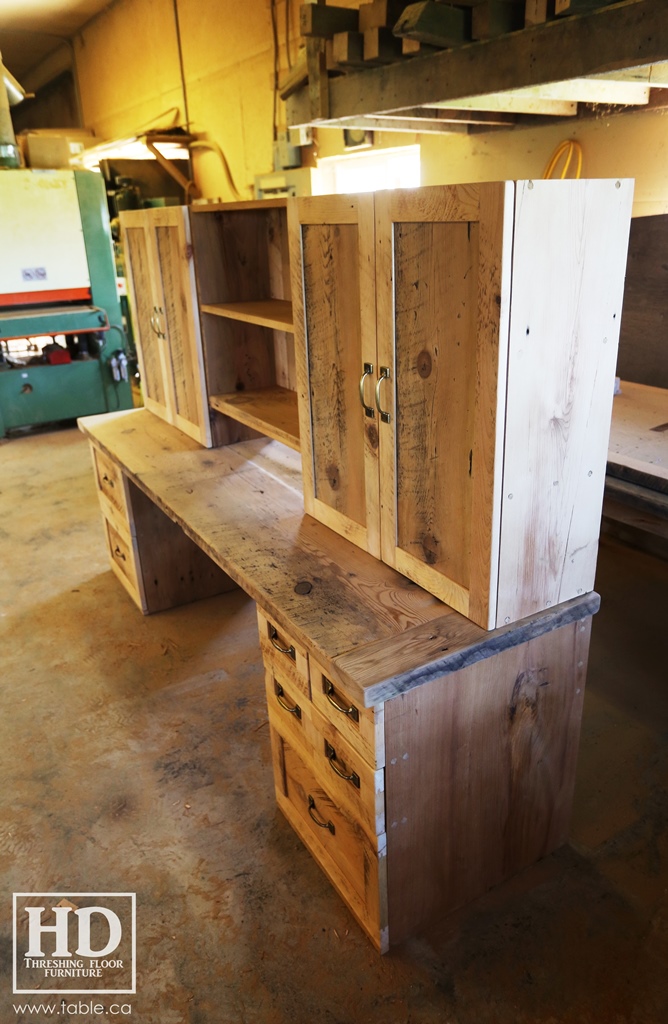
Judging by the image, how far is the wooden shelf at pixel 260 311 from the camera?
6.78ft

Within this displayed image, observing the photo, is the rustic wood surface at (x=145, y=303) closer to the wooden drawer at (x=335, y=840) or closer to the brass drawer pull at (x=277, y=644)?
the brass drawer pull at (x=277, y=644)

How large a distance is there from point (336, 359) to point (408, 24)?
881 millimetres

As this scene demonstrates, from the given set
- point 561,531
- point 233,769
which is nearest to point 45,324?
point 233,769

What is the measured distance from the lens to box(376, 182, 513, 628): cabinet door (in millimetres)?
1262

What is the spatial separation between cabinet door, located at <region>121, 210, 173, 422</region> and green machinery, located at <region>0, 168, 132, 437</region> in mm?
2706

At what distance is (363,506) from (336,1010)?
1121 millimetres

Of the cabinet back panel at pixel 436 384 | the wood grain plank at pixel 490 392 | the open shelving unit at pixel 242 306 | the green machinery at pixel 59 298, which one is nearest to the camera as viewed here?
the wood grain plank at pixel 490 392

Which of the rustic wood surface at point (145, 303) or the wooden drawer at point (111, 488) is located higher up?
the rustic wood surface at point (145, 303)

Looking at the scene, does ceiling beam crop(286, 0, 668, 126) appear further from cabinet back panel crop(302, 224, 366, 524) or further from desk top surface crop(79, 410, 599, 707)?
desk top surface crop(79, 410, 599, 707)

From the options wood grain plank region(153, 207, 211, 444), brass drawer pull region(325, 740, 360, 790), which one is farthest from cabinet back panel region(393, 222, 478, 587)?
wood grain plank region(153, 207, 211, 444)

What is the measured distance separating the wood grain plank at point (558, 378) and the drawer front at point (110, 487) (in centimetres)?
192

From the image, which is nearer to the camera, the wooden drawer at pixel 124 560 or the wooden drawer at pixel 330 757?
the wooden drawer at pixel 330 757

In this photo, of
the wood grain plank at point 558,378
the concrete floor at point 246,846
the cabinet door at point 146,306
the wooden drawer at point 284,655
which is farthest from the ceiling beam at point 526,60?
the concrete floor at point 246,846

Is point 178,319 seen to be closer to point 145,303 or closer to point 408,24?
point 145,303
